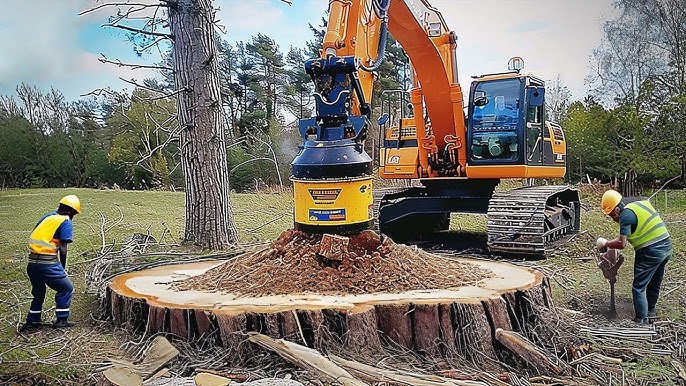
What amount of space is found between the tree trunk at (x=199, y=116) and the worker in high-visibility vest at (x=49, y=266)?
2294 mm

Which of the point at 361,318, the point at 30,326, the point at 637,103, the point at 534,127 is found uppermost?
the point at 637,103

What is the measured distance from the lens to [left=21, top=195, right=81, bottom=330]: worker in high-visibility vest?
4.16 metres

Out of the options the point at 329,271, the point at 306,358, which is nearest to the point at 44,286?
the point at 329,271

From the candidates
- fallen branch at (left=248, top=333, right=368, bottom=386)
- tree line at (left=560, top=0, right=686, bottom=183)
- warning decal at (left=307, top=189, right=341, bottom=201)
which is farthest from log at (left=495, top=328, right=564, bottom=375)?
tree line at (left=560, top=0, right=686, bottom=183)

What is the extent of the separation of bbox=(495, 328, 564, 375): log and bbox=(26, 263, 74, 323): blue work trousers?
2.94m

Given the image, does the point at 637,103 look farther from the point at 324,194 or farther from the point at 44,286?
the point at 44,286

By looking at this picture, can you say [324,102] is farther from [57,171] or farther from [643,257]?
[57,171]

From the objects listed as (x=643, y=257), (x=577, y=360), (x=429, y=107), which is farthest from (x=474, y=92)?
(x=577, y=360)

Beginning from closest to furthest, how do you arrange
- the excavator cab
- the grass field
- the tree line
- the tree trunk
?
the grass field, the tree trunk, the excavator cab, the tree line

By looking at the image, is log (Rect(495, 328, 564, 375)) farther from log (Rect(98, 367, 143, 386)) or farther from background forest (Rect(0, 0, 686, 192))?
background forest (Rect(0, 0, 686, 192))

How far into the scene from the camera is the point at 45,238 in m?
4.16

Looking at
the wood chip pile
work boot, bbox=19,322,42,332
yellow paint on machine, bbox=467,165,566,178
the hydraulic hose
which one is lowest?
work boot, bbox=19,322,42,332

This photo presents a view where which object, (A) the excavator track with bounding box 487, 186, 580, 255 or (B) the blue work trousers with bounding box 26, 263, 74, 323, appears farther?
(A) the excavator track with bounding box 487, 186, 580, 255

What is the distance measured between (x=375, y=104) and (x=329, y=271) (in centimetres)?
1534
